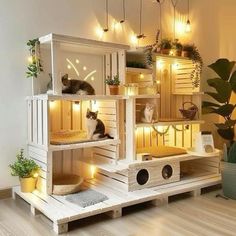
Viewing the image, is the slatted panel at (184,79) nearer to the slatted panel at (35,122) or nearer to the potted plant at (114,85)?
the potted plant at (114,85)

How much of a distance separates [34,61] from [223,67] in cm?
222

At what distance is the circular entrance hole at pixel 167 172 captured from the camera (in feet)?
9.82

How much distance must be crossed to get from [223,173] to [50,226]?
1630 mm

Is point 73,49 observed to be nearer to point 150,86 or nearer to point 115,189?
point 150,86

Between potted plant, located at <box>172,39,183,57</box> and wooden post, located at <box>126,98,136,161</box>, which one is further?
potted plant, located at <box>172,39,183,57</box>

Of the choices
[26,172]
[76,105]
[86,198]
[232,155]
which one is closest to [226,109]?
[232,155]

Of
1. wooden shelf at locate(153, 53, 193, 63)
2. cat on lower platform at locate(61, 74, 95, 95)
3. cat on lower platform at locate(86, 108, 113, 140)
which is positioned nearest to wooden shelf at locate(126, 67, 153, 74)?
wooden shelf at locate(153, 53, 193, 63)

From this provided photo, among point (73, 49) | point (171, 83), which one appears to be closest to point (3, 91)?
point (73, 49)

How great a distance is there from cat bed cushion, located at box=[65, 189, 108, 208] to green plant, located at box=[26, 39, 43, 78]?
1.14 meters

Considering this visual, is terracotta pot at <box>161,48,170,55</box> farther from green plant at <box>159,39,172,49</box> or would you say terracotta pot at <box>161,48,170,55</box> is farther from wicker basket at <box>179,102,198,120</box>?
wicker basket at <box>179,102,198,120</box>

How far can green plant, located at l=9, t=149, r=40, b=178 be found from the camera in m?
2.66

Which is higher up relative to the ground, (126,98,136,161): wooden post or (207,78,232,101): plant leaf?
(207,78,232,101): plant leaf

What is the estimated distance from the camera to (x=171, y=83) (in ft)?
12.4

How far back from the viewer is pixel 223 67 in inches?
146
